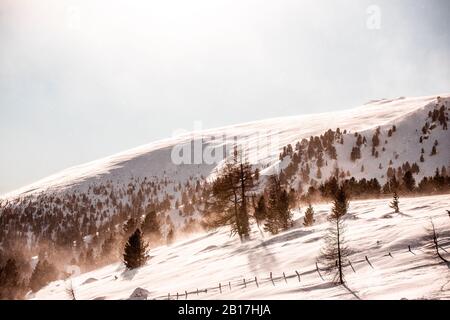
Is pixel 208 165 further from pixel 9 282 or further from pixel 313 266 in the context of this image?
pixel 313 266

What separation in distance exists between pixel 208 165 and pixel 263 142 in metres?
29.5

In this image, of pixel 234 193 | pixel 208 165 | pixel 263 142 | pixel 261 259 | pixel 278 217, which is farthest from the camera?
pixel 208 165

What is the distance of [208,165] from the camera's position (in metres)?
150

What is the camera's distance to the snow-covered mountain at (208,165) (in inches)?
2603

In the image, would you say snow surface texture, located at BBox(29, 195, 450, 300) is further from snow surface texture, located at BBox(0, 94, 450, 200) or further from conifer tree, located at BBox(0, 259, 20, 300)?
snow surface texture, located at BBox(0, 94, 450, 200)

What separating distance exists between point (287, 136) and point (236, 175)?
109m

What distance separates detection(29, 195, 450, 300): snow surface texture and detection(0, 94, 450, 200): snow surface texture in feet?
148

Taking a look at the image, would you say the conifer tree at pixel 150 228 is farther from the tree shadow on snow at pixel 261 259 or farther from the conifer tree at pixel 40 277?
the tree shadow on snow at pixel 261 259

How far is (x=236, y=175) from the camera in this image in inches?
1128

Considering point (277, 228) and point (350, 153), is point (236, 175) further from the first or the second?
point (350, 153)

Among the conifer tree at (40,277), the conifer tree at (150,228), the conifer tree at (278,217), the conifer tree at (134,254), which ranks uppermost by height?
the conifer tree at (278,217)

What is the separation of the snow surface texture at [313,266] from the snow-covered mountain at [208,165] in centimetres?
3923

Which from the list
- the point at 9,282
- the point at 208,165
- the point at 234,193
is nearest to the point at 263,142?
the point at 208,165

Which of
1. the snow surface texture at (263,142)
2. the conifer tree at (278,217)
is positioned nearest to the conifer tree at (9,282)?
the conifer tree at (278,217)
